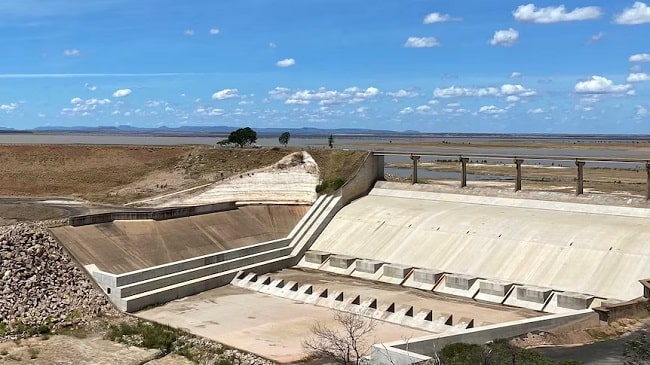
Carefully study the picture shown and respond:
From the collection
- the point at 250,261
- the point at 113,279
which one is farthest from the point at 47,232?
the point at 250,261

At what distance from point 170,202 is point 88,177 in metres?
17.7

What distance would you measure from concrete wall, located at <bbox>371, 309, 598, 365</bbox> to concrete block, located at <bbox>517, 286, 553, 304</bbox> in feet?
12.3

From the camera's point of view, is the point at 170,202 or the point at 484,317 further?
the point at 170,202

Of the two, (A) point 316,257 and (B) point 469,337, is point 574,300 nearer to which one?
(B) point 469,337

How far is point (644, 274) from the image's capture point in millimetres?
31016

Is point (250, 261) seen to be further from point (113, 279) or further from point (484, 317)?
point (484, 317)

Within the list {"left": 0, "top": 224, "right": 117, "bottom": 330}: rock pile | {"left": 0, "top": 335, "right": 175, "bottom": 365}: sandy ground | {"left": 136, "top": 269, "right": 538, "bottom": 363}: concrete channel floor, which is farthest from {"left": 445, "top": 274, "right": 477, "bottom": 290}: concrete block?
{"left": 0, "top": 224, "right": 117, "bottom": 330}: rock pile

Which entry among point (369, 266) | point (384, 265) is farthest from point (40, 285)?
point (384, 265)

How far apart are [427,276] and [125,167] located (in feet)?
138

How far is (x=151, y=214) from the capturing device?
41.9m

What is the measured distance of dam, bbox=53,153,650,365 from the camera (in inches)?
1168

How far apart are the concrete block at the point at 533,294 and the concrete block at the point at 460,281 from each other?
9.17 ft

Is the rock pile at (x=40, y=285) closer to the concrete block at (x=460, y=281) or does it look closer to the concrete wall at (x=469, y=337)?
the concrete wall at (x=469, y=337)

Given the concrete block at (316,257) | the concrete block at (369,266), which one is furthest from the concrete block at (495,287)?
the concrete block at (316,257)
